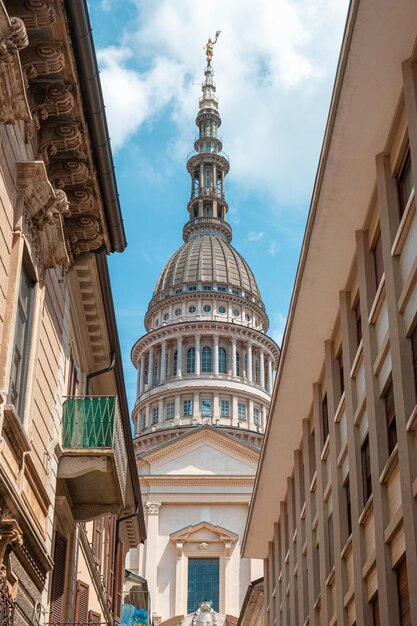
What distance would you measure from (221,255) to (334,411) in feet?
265

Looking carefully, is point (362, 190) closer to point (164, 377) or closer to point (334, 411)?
point (334, 411)

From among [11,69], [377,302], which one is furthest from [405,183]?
[11,69]

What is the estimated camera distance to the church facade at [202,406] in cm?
6303

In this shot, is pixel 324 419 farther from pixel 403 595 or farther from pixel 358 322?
pixel 403 595

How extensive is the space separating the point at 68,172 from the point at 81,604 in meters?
12.4

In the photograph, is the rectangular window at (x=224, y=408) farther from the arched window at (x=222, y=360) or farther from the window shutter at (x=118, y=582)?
the window shutter at (x=118, y=582)

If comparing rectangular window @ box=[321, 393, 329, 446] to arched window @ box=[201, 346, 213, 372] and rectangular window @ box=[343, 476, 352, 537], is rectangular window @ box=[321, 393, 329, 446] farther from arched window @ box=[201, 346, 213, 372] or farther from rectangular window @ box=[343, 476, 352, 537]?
arched window @ box=[201, 346, 213, 372]

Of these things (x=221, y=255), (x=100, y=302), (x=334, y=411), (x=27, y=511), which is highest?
(x=221, y=255)

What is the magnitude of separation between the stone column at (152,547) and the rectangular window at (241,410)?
75.7 ft

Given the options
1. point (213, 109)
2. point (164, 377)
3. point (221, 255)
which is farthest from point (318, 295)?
point (213, 109)

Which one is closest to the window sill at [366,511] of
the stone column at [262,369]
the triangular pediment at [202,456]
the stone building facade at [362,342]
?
the stone building facade at [362,342]

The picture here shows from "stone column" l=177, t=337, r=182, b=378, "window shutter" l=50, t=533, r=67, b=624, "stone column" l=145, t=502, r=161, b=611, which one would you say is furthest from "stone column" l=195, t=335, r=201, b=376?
"window shutter" l=50, t=533, r=67, b=624

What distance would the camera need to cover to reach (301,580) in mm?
25484

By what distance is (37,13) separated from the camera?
1202 cm
